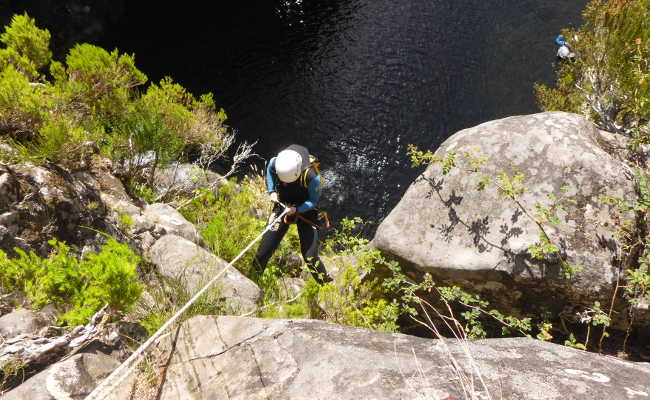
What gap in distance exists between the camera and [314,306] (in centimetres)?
449

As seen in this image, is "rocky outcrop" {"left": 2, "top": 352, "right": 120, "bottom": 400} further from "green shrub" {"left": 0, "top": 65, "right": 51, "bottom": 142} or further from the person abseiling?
"green shrub" {"left": 0, "top": 65, "right": 51, "bottom": 142}

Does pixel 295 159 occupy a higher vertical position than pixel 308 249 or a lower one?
higher

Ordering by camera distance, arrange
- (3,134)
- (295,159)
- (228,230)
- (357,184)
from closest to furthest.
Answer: (3,134)
(295,159)
(228,230)
(357,184)

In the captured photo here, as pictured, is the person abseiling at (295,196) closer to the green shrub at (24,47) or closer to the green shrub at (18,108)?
the green shrub at (18,108)

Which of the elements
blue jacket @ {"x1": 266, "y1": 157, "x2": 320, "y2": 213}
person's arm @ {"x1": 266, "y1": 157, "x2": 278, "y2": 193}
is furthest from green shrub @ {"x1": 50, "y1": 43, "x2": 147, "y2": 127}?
blue jacket @ {"x1": 266, "y1": 157, "x2": 320, "y2": 213}

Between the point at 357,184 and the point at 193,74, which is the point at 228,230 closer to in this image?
the point at 357,184

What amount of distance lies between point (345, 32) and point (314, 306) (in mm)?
13746

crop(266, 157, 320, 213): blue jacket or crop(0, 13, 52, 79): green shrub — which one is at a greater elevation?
crop(0, 13, 52, 79): green shrub

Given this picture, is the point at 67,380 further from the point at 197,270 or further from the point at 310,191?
the point at 310,191

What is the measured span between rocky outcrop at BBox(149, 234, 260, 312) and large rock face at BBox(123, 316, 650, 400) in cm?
126

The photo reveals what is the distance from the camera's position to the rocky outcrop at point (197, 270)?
398cm

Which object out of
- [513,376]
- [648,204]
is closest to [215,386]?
[513,376]

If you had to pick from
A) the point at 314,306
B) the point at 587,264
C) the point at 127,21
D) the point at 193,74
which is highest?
the point at 127,21

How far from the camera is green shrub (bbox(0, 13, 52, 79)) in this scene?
4.87 metres
